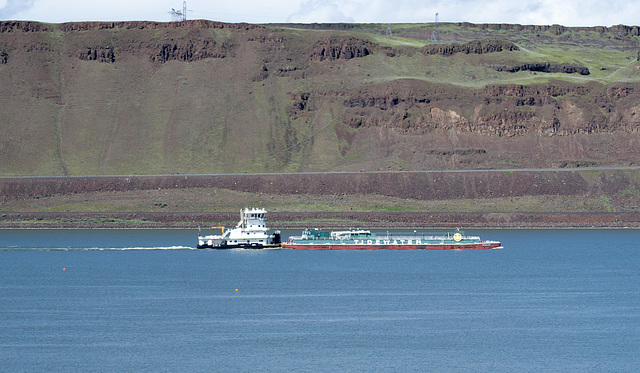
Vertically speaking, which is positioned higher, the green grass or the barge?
the green grass

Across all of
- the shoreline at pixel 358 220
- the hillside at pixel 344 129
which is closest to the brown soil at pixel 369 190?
the shoreline at pixel 358 220

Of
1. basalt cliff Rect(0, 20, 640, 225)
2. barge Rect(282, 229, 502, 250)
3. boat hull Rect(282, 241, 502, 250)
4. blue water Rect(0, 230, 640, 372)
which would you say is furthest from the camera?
basalt cliff Rect(0, 20, 640, 225)

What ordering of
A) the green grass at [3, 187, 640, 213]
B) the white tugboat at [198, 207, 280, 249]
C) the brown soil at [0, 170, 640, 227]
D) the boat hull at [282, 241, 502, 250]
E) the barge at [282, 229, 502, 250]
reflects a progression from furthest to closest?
the green grass at [3, 187, 640, 213] < the brown soil at [0, 170, 640, 227] < the barge at [282, 229, 502, 250] < the boat hull at [282, 241, 502, 250] < the white tugboat at [198, 207, 280, 249]

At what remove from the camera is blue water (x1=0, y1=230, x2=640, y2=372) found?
189 feet

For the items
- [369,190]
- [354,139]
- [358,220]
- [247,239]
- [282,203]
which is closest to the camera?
[247,239]

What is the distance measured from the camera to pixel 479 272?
94250 millimetres

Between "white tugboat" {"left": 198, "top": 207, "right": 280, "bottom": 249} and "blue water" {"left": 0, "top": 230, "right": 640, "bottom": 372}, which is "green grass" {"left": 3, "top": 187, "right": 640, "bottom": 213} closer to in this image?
"white tugboat" {"left": 198, "top": 207, "right": 280, "bottom": 249}

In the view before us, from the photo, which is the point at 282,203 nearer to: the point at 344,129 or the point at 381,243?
the point at 344,129

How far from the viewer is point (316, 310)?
72.1m

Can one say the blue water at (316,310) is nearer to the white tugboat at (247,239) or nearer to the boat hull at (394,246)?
the white tugboat at (247,239)

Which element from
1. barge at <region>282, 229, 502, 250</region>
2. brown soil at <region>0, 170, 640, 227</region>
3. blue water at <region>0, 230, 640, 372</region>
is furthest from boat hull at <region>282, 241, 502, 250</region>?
brown soil at <region>0, 170, 640, 227</region>

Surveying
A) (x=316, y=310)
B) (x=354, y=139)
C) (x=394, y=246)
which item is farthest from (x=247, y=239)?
(x=354, y=139)

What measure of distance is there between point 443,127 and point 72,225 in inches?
2729

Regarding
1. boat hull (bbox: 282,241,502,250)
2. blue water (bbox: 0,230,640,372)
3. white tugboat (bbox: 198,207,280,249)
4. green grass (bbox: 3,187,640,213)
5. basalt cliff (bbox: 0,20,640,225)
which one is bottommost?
blue water (bbox: 0,230,640,372)
